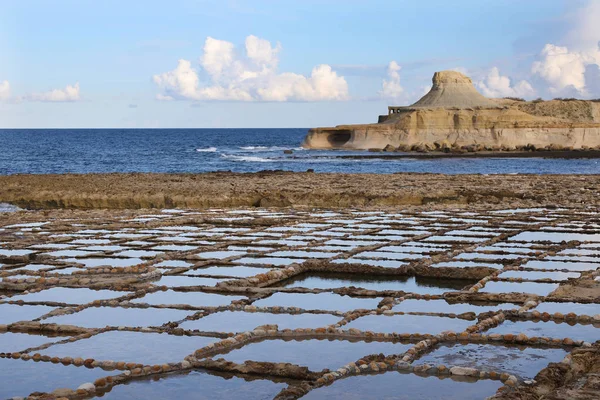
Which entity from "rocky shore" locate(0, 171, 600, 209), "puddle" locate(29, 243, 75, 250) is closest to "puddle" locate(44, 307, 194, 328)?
"puddle" locate(29, 243, 75, 250)

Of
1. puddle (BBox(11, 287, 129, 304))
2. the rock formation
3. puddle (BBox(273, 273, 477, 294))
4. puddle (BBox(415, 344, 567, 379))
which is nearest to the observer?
puddle (BBox(415, 344, 567, 379))

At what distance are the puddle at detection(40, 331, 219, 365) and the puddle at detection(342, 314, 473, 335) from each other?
129 centimetres

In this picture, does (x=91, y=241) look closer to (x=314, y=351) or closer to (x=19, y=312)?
(x=19, y=312)

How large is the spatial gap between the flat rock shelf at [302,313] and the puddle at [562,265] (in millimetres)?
32

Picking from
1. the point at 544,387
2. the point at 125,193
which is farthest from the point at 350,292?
the point at 125,193

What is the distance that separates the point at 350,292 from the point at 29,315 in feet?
9.82

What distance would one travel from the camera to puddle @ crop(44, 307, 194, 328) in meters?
7.16

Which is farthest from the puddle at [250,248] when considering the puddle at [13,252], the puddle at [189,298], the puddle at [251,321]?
the puddle at [251,321]

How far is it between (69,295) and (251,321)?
7.49 ft

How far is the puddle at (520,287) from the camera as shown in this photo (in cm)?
833

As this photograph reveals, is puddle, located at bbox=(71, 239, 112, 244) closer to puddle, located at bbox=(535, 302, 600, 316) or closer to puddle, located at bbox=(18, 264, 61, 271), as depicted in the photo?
puddle, located at bbox=(18, 264, 61, 271)

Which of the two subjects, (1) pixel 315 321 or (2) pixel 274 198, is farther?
(2) pixel 274 198

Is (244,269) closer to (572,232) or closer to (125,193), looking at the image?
(572,232)

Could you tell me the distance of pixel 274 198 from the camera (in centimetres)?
1994
